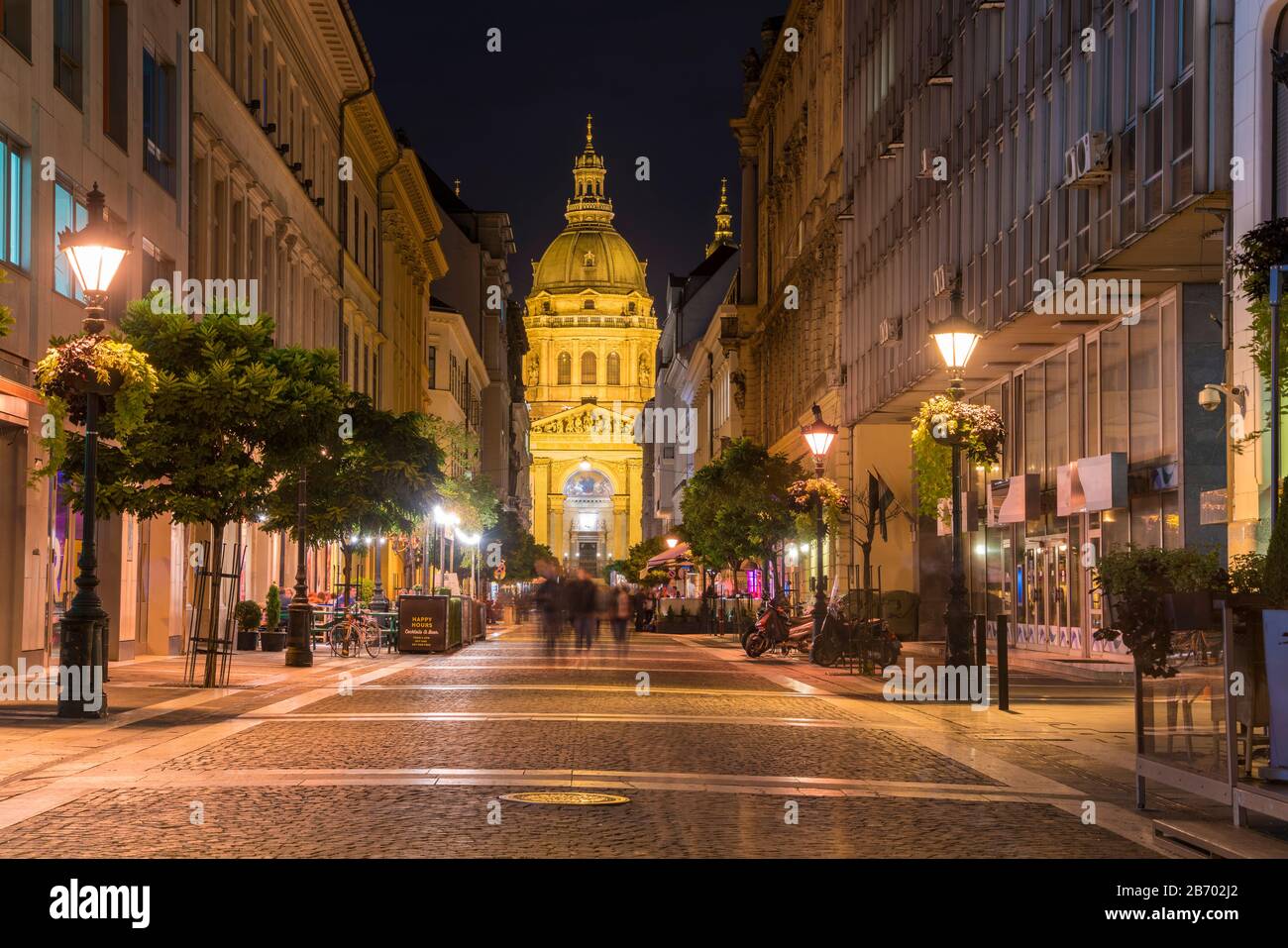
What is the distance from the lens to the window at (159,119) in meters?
31.1

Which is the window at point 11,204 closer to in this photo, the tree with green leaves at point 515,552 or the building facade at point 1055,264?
the building facade at point 1055,264

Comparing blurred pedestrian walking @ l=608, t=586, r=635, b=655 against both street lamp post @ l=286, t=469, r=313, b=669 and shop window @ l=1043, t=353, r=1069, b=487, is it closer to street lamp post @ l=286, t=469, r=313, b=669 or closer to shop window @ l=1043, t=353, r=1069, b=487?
street lamp post @ l=286, t=469, r=313, b=669

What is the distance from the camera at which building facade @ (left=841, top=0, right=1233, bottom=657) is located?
2528 centimetres

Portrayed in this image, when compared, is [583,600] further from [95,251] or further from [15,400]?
[95,251]

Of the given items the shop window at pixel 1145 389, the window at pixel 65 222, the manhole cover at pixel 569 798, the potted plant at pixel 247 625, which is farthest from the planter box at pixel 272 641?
the manhole cover at pixel 569 798

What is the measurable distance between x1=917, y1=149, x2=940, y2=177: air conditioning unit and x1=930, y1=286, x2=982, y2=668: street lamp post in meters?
16.2

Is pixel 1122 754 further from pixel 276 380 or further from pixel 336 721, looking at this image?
pixel 276 380

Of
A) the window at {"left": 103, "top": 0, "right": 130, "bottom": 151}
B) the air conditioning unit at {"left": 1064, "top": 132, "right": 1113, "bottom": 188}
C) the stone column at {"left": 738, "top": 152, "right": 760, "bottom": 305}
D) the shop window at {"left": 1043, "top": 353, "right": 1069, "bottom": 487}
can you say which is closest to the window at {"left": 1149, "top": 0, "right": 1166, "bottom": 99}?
the air conditioning unit at {"left": 1064, "top": 132, "right": 1113, "bottom": 188}

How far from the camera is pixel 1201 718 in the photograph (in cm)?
1072

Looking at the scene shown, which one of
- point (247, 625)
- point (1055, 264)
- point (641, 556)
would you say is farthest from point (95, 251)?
point (641, 556)

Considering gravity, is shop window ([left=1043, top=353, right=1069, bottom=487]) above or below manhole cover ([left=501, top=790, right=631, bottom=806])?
above

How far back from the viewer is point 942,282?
37625 millimetres
